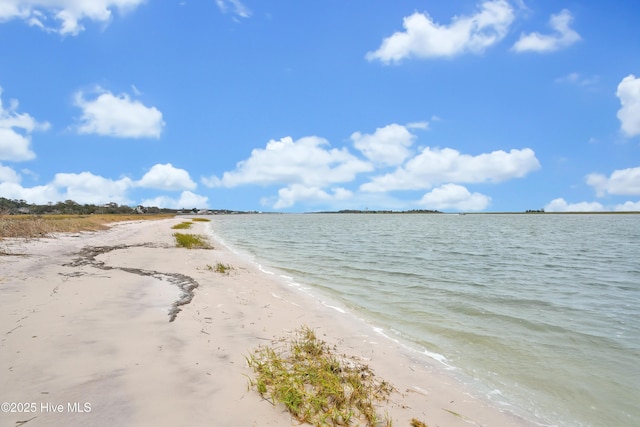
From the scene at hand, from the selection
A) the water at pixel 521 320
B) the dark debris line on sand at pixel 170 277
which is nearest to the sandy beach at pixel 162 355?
the dark debris line on sand at pixel 170 277

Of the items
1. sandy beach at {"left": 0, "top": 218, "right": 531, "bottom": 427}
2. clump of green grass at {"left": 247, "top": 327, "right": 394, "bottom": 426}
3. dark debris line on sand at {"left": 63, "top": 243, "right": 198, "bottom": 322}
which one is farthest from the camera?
dark debris line on sand at {"left": 63, "top": 243, "right": 198, "bottom": 322}

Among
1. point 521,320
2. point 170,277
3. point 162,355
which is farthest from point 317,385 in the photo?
point 170,277

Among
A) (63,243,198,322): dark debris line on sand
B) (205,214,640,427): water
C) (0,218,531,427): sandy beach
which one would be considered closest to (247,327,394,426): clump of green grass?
(0,218,531,427): sandy beach

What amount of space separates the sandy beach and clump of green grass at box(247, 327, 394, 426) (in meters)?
Result: 0.20

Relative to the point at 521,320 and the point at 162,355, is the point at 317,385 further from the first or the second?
the point at 521,320

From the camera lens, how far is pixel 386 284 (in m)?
14.6

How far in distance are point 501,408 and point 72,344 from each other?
7.41 meters

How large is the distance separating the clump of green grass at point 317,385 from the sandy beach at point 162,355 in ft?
0.64

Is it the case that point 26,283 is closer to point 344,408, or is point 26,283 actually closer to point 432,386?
point 344,408

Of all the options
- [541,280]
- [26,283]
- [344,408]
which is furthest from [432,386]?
[541,280]

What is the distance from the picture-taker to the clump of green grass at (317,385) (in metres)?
4.10

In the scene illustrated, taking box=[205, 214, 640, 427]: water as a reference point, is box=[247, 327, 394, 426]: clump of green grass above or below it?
above

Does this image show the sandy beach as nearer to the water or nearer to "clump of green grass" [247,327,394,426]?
"clump of green grass" [247,327,394,426]

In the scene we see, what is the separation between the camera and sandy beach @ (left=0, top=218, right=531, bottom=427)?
156 inches
